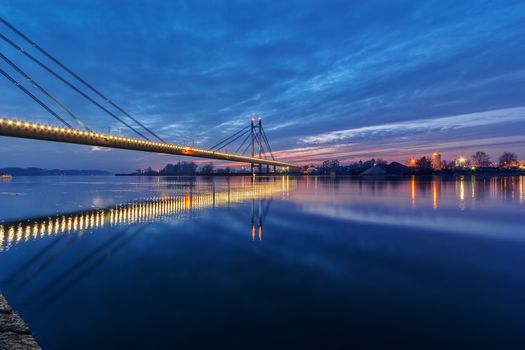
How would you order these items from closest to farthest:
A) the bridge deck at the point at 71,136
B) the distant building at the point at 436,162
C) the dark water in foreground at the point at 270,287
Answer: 1. the dark water in foreground at the point at 270,287
2. the bridge deck at the point at 71,136
3. the distant building at the point at 436,162

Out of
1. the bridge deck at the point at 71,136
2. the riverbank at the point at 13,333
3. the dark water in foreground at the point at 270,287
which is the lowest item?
the dark water in foreground at the point at 270,287

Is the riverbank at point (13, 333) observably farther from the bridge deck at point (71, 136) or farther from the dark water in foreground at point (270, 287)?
the bridge deck at point (71, 136)

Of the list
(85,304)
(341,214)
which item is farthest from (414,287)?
(341,214)

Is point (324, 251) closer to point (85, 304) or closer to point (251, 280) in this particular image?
point (251, 280)

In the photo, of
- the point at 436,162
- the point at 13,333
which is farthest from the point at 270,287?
the point at 436,162

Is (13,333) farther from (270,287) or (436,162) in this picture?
(436,162)

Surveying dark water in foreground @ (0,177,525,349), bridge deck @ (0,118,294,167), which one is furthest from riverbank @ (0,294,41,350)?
bridge deck @ (0,118,294,167)

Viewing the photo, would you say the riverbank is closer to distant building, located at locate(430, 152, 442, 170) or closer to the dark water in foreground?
the dark water in foreground

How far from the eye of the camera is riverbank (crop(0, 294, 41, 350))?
3.26 m

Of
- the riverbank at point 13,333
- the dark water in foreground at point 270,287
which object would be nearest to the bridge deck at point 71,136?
the dark water in foreground at point 270,287

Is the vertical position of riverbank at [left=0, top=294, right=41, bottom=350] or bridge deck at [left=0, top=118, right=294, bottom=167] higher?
bridge deck at [left=0, top=118, right=294, bottom=167]

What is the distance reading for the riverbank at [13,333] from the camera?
326cm

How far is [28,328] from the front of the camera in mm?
3842

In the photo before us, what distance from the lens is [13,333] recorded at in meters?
3.56
